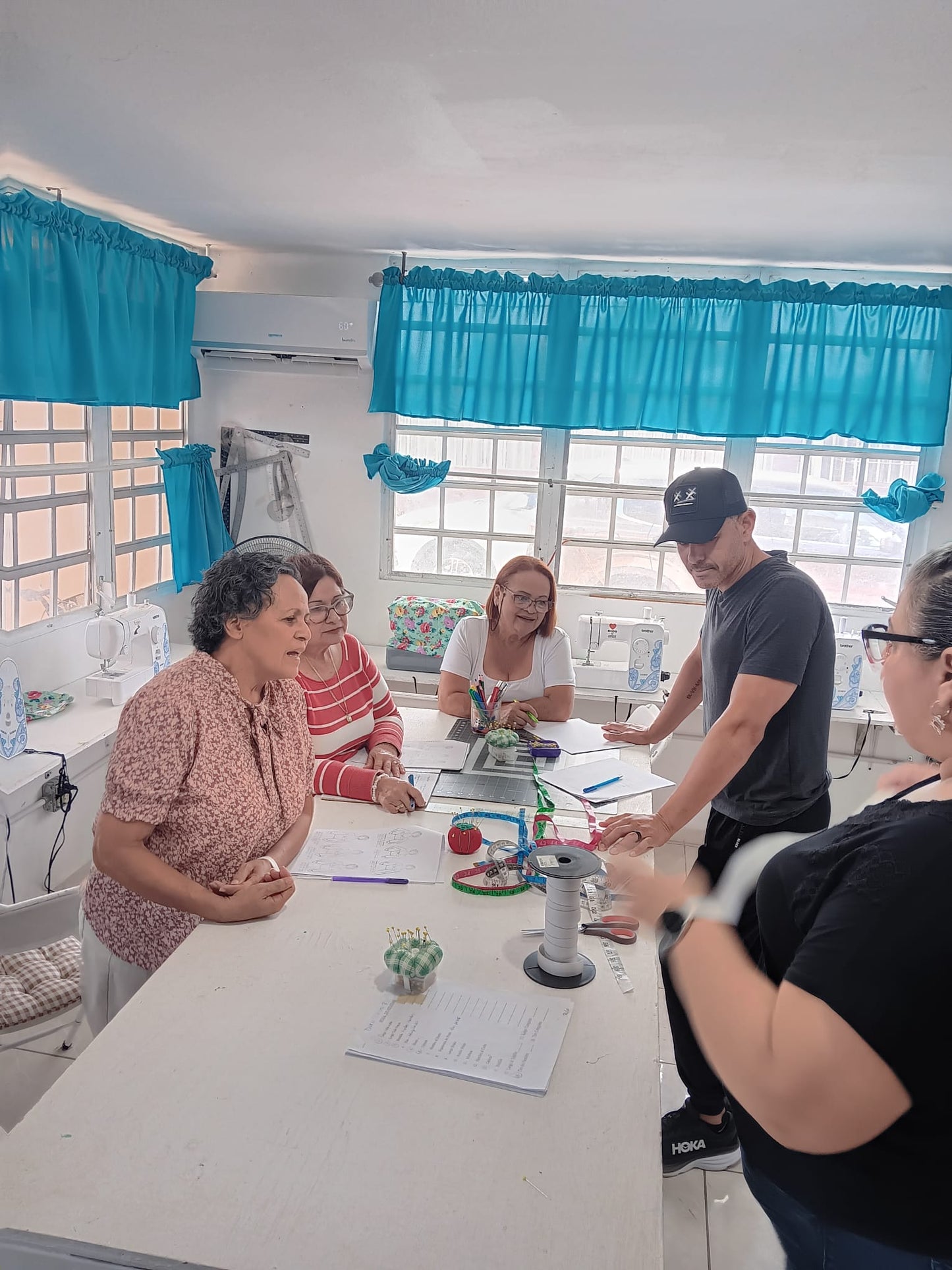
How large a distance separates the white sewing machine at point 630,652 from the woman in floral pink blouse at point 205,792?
2248 millimetres

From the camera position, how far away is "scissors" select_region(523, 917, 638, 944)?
1.69 m

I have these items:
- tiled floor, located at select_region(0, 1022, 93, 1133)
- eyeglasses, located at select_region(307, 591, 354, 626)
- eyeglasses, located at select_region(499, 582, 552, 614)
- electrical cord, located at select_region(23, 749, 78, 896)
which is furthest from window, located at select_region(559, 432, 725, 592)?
tiled floor, located at select_region(0, 1022, 93, 1133)

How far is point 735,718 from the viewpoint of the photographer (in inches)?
79.4

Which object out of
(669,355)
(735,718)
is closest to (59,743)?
(735,718)

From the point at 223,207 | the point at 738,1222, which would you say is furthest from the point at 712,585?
the point at 223,207

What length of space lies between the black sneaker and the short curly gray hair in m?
1.66

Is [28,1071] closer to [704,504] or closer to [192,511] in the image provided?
[704,504]

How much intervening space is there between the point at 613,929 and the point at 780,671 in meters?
0.74

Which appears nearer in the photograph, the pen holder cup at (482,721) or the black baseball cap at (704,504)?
the black baseball cap at (704,504)

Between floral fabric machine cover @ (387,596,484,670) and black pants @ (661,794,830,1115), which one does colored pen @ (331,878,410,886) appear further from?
floral fabric machine cover @ (387,596,484,670)

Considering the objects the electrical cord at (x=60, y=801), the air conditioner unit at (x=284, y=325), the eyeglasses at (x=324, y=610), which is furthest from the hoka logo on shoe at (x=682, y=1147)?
the air conditioner unit at (x=284, y=325)

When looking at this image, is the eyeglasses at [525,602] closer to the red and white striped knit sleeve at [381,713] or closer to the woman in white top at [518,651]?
the woman in white top at [518,651]

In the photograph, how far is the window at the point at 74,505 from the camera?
3.55 metres

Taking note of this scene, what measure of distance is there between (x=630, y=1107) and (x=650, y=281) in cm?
377
